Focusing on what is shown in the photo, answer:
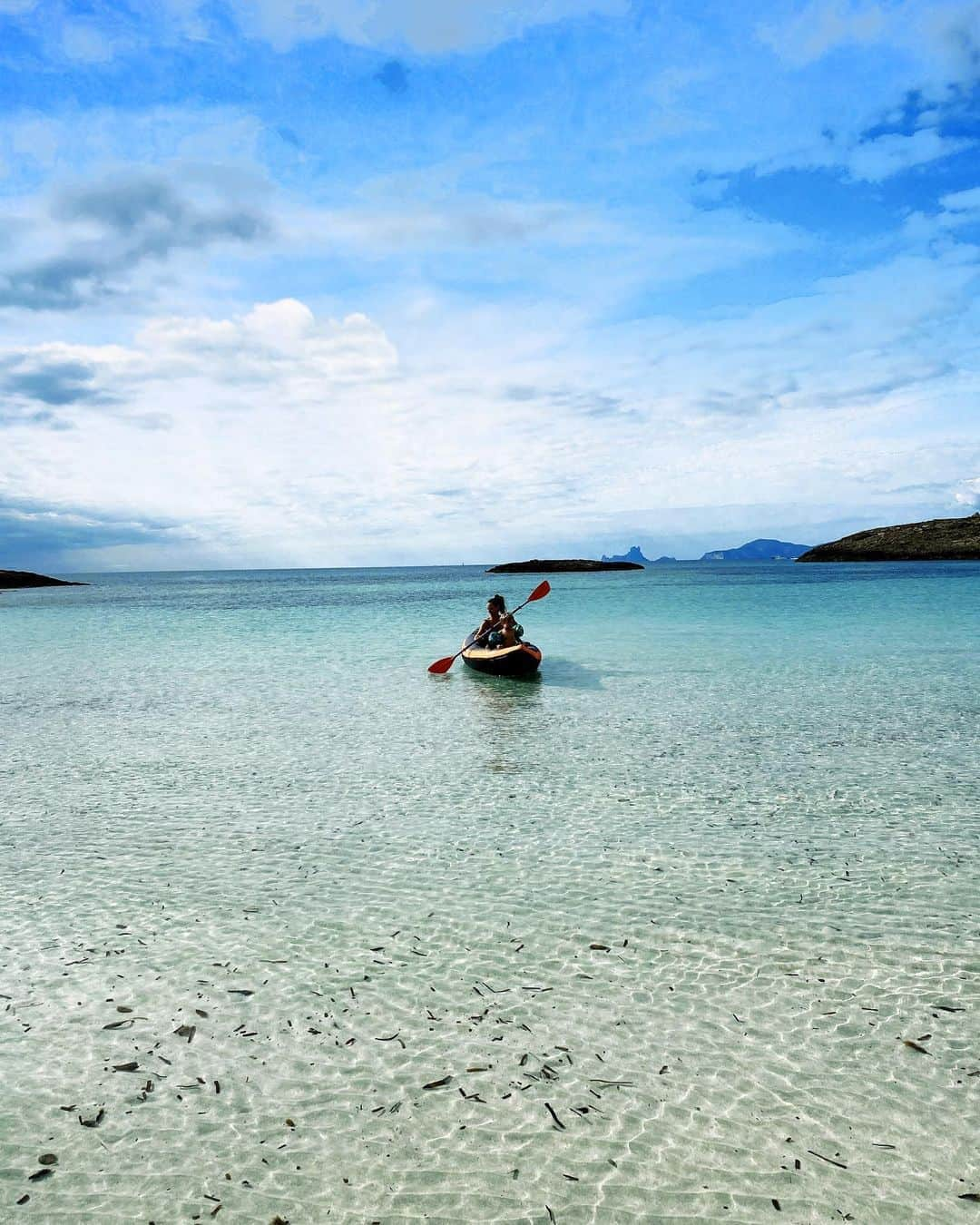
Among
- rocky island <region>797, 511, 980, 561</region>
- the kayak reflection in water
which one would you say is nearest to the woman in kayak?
the kayak reflection in water

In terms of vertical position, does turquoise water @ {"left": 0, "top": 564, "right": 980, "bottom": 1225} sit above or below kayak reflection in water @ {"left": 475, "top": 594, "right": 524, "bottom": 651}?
below

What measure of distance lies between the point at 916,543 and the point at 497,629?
13411 centimetres

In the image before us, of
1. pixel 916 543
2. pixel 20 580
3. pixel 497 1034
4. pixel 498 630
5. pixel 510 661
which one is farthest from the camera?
pixel 916 543

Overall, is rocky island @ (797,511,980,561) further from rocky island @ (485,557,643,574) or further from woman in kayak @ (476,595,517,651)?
woman in kayak @ (476,595,517,651)

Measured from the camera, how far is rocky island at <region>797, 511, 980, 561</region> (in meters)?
128

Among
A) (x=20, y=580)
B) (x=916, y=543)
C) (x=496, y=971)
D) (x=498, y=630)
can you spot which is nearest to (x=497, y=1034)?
(x=496, y=971)

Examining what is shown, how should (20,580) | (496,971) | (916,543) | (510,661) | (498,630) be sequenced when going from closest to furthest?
(496,971) → (510,661) → (498,630) → (20,580) → (916,543)

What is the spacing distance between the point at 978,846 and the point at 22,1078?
9051mm

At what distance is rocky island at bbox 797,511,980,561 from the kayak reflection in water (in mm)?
125981

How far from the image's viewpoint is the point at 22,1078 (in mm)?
5105

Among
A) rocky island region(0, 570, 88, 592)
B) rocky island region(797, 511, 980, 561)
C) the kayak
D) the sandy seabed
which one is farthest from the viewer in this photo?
rocky island region(797, 511, 980, 561)

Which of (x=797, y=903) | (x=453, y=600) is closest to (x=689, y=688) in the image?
(x=797, y=903)

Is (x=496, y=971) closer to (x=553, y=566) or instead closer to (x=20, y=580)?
(x=20, y=580)

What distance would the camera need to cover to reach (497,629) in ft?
76.9
